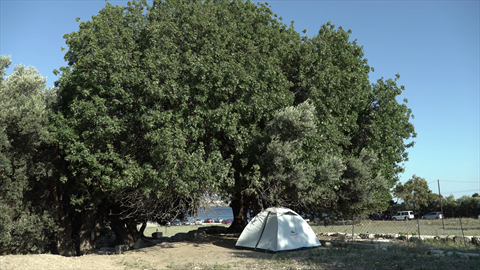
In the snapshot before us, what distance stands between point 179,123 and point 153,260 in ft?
18.2

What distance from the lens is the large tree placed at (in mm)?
13891

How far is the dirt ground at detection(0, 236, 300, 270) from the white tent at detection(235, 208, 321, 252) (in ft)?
2.07

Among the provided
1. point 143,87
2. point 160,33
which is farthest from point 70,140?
point 160,33

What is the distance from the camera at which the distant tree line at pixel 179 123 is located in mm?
13977

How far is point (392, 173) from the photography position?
64.2ft

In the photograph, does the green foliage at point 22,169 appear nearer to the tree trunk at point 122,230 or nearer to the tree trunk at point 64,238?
the tree trunk at point 64,238

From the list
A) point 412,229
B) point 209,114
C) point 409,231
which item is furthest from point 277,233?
point 412,229

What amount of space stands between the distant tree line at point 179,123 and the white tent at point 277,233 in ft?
2.89

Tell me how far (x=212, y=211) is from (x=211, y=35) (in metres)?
8.10

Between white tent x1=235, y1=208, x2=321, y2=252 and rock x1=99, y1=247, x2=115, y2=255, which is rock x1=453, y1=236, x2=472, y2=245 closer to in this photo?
white tent x1=235, y1=208, x2=321, y2=252

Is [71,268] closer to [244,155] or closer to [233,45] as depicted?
[244,155]

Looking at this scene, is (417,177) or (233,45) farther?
(417,177)

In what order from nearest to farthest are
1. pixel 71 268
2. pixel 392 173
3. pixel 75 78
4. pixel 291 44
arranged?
1. pixel 71 268
2. pixel 75 78
3. pixel 291 44
4. pixel 392 173

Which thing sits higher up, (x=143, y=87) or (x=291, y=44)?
(x=291, y=44)
